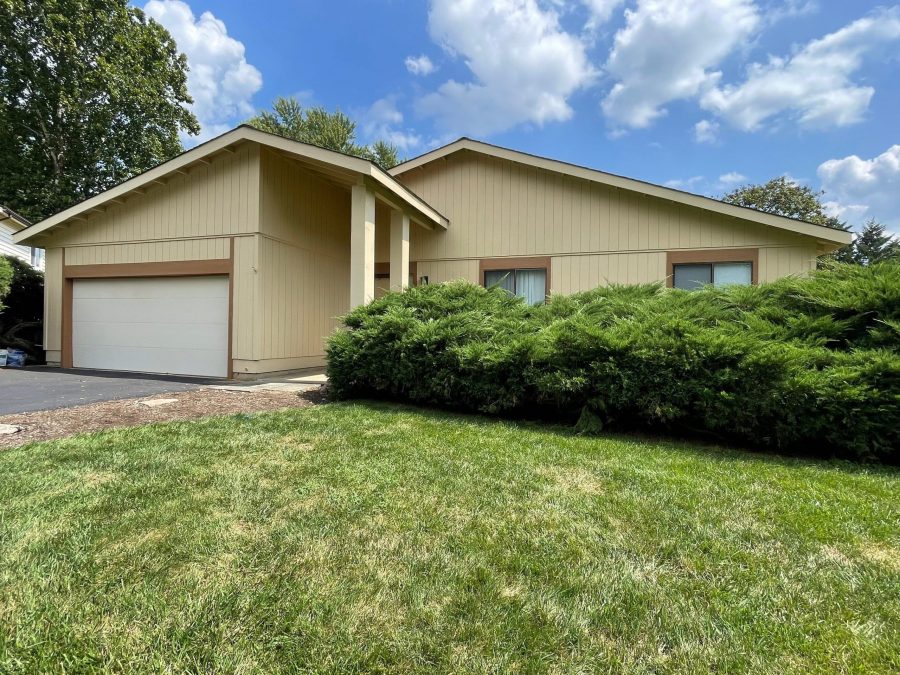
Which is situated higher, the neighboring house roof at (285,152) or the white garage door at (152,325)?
the neighboring house roof at (285,152)

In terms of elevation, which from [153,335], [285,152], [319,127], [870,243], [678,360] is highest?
[319,127]

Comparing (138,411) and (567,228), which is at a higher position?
(567,228)

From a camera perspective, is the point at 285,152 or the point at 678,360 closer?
the point at 678,360

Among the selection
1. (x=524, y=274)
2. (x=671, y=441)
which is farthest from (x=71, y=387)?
(x=671, y=441)

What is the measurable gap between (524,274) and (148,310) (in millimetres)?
8461

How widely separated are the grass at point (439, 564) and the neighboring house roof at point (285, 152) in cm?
547

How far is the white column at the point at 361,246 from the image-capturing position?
7.44 meters

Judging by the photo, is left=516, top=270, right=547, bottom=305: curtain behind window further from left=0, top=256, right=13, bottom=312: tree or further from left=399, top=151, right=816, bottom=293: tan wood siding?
left=0, top=256, right=13, bottom=312: tree

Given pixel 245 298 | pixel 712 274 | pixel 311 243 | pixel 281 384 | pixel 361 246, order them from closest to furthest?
pixel 361 246 → pixel 281 384 → pixel 245 298 → pixel 712 274 → pixel 311 243

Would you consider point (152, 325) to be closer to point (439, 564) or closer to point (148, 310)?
point (148, 310)

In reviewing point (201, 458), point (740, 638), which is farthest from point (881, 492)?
point (201, 458)

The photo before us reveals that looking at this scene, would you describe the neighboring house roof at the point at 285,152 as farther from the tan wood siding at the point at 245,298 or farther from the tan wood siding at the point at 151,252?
the tan wood siding at the point at 245,298

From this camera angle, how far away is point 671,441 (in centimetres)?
441

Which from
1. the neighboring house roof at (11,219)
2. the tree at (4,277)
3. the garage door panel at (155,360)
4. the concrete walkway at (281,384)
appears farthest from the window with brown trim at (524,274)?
the neighboring house roof at (11,219)
